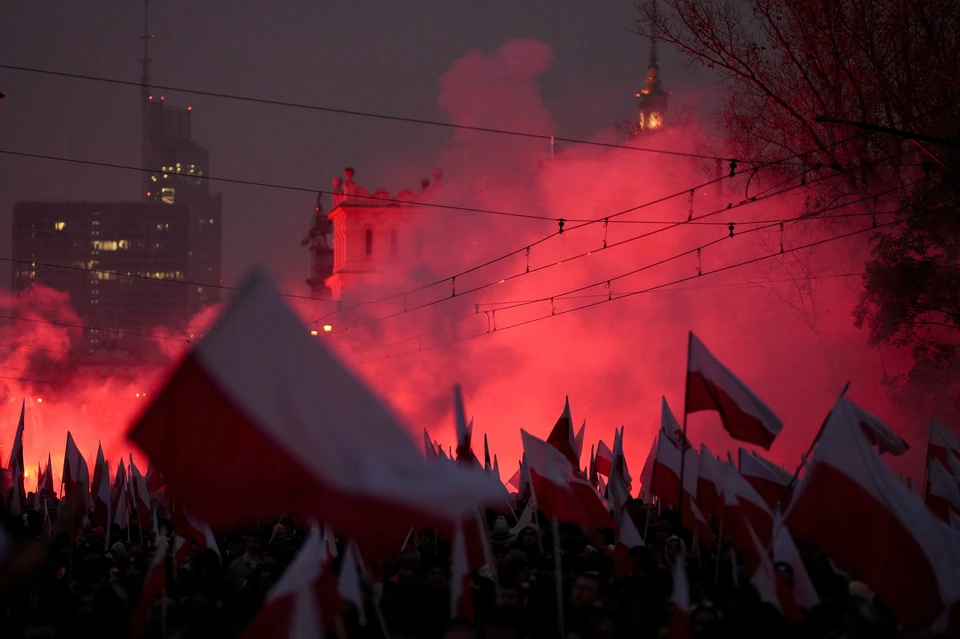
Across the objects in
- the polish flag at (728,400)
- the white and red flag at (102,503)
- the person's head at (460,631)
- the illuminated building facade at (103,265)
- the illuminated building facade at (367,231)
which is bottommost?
the white and red flag at (102,503)

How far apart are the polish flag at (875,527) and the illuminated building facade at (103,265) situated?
169m

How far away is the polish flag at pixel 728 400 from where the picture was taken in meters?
10.3

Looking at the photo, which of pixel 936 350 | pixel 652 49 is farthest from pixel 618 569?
pixel 652 49

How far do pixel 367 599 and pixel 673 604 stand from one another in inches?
98.0

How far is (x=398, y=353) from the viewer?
45281 mm

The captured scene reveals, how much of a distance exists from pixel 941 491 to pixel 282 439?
→ 351 inches

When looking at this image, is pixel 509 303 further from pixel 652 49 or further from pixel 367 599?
pixel 652 49

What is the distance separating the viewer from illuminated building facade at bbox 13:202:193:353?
181625 mm

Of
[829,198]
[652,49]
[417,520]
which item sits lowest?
[417,520]

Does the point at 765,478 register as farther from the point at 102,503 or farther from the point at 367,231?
the point at 367,231

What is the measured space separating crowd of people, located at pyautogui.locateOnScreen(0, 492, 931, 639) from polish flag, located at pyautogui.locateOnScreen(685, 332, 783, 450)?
40.0 inches

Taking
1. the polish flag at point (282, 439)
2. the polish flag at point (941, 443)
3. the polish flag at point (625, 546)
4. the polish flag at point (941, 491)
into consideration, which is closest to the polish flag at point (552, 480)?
the polish flag at point (625, 546)

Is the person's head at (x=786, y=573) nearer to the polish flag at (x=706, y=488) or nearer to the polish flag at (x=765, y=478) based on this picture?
the polish flag at (x=706, y=488)

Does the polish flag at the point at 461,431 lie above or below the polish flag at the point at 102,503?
above
